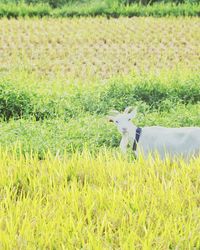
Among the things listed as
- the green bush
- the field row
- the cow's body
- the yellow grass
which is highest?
the field row

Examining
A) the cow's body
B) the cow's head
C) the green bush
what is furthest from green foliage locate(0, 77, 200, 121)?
the cow's body

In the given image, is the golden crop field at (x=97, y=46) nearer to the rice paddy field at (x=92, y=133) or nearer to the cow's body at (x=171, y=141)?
the rice paddy field at (x=92, y=133)

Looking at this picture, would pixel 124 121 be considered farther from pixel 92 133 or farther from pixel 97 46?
pixel 97 46

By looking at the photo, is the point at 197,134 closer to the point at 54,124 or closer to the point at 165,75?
the point at 54,124

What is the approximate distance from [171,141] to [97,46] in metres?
6.22

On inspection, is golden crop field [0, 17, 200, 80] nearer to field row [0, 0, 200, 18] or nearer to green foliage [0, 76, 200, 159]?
field row [0, 0, 200, 18]

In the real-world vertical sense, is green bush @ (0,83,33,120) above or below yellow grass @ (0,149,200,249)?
below

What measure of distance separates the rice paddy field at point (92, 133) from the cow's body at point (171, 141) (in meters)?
0.17

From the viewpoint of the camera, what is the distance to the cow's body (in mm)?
4164

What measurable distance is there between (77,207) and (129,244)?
409 millimetres

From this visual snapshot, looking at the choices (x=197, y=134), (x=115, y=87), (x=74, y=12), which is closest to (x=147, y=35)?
(x=74, y=12)

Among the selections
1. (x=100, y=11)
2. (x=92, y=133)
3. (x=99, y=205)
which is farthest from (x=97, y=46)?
(x=99, y=205)

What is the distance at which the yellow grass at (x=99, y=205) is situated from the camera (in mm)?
2322

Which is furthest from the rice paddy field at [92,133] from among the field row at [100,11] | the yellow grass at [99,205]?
the field row at [100,11]
